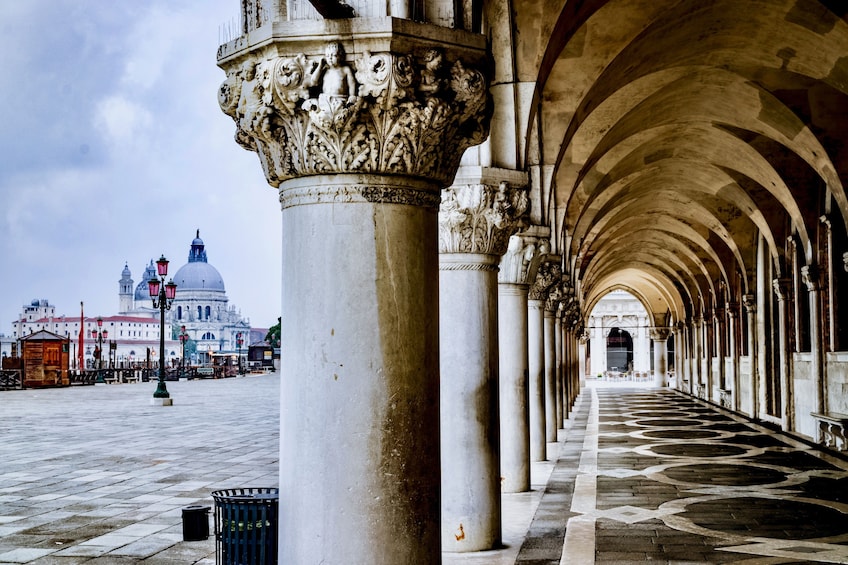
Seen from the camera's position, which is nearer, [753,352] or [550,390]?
[550,390]

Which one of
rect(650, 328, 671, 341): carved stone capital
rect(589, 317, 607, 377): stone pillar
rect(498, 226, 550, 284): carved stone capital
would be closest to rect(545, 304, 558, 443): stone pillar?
rect(498, 226, 550, 284): carved stone capital

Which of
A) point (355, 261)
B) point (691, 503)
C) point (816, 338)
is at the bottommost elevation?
point (691, 503)

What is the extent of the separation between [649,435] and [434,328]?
1629 cm

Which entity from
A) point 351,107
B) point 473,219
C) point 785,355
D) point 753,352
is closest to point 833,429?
point 785,355

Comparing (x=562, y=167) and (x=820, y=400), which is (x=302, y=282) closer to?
(x=562, y=167)

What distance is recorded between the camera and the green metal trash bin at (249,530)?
18.0 ft

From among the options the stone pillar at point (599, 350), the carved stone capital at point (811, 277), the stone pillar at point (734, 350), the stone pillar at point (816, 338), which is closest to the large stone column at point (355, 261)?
the stone pillar at point (816, 338)

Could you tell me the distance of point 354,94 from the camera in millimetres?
4469

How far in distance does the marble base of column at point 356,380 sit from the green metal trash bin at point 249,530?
3.08 ft

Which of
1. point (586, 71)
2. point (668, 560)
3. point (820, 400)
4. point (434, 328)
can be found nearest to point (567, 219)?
point (820, 400)

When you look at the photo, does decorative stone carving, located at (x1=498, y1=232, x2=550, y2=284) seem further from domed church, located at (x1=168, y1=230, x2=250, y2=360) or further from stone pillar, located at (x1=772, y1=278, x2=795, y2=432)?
domed church, located at (x1=168, y1=230, x2=250, y2=360)

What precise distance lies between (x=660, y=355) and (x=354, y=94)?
5019 cm

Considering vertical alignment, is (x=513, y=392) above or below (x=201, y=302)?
below

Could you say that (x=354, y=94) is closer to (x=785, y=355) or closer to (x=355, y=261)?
(x=355, y=261)
